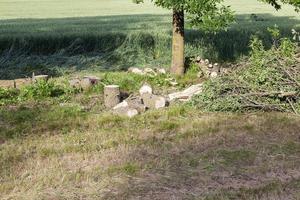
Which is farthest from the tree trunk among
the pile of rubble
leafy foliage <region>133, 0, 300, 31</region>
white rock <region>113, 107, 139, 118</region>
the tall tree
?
white rock <region>113, 107, 139, 118</region>

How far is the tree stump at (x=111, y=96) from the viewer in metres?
10.9

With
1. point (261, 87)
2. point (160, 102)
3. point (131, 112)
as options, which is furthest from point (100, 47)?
point (261, 87)

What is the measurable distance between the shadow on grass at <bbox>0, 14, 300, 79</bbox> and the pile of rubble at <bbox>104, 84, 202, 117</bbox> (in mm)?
3719

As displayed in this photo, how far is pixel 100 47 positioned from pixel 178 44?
3822 mm

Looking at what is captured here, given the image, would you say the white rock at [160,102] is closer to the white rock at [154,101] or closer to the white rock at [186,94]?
the white rock at [154,101]

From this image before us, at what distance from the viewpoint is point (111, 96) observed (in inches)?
430

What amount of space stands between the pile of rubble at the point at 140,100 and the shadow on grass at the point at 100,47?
372 centimetres

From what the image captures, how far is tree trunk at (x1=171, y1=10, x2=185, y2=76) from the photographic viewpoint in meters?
13.6

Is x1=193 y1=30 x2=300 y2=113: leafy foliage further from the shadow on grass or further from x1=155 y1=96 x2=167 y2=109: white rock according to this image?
the shadow on grass

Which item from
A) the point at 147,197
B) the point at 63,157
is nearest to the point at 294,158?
the point at 147,197

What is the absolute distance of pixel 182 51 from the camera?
13.8 m

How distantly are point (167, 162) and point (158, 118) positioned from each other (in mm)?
2562

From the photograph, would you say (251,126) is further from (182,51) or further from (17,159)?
(182,51)

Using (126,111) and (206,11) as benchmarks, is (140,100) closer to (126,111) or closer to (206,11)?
(126,111)
